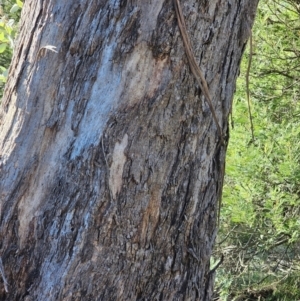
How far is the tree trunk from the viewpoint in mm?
1014

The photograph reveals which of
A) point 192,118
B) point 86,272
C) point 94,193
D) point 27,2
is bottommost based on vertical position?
point 86,272

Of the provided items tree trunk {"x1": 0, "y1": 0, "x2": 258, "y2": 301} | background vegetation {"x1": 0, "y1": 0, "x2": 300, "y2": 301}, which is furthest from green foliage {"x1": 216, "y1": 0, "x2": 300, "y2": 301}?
tree trunk {"x1": 0, "y1": 0, "x2": 258, "y2": 301}

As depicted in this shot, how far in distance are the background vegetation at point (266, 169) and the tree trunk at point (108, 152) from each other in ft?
6.12

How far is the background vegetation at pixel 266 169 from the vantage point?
3.19 metres

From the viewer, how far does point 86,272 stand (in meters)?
1.01

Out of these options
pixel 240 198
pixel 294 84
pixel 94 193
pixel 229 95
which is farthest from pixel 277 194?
pixel 94 193

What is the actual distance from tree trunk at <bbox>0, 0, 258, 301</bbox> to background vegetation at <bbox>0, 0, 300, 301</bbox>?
6.12 ft

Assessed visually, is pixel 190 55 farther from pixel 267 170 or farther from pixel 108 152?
pixel 267 170

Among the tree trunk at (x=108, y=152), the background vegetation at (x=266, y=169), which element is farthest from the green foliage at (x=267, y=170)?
the tree trunk at (x=108, y=152)

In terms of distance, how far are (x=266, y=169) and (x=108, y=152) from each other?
2.34m

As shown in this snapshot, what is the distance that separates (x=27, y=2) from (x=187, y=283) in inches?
25.6

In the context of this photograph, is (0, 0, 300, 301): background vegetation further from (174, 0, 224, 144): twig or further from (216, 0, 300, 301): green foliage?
(174, 0, 224, 144): twig

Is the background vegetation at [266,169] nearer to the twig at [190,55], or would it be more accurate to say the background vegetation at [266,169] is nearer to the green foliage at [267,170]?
the green foliage at [267,170]

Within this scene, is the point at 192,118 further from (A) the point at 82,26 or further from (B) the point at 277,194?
(B) the point at 277,194
